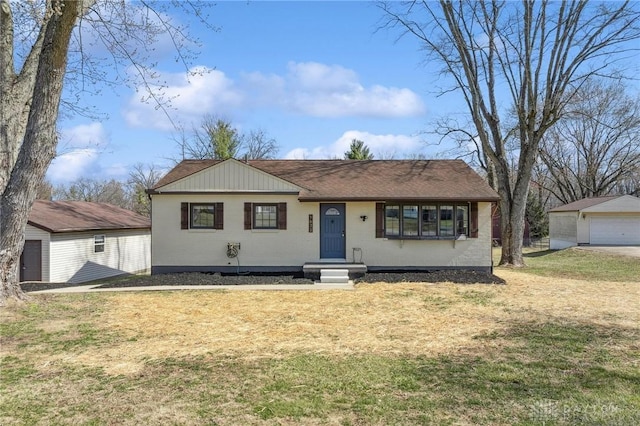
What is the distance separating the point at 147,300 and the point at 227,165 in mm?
5775

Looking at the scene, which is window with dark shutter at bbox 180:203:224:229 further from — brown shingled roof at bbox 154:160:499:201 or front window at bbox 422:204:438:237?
front window at bbox 422:204:438:237

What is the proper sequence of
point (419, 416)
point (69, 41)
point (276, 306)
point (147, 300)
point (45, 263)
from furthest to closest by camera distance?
1. point (45, 263)
2. point (147, 300)
3. point (276, 306)
4. point (69, 41)
5. point (419, 416)

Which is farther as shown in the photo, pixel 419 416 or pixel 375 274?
pixel 375 274

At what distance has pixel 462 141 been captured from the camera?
24.4 meters

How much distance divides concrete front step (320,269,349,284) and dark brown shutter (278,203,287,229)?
2.22 meters

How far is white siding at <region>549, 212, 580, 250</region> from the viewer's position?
94.0 feet

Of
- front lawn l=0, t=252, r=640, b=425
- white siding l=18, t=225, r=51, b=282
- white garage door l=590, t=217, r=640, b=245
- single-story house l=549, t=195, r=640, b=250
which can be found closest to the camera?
front lawn l=0, t=252, r=640, b=425

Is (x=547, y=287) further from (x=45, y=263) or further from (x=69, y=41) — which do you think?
(x=45, y=263)

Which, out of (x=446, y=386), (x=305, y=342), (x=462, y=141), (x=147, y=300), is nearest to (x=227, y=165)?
(x=147, y=300)

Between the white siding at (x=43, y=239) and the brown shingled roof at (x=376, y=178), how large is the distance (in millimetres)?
6575

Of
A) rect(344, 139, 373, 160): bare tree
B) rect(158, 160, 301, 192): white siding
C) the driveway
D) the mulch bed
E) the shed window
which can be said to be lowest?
the mulch bed

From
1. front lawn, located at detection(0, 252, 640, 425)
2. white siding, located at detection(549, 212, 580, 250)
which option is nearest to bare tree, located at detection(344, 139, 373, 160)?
white siding, located at detection(549, 212, 580, 250)

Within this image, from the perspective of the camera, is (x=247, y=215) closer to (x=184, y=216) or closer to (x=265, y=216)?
(x=265, y=216)

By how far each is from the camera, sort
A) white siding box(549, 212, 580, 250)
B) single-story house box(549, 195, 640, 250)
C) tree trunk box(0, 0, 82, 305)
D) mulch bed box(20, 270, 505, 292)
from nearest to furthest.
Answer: tree trunk box(0, 0, 82, 305)
mulch bed box(20, 270, 505, 292)
single-story house box(549, 195, 640, 250)
white siding box(549, 212, 580, 250)
